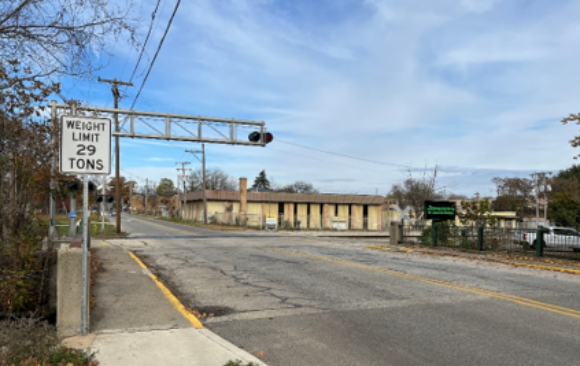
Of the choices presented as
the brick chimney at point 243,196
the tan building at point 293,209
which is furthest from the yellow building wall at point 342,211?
the brick chimney at point 243,196

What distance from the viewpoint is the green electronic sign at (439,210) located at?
2499 cm

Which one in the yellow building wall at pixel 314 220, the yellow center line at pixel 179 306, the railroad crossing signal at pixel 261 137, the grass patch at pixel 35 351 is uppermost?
the railroad crossing signal at pixel 261 137

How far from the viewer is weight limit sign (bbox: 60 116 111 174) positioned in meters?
5.91

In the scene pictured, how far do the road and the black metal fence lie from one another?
4458 millimetres

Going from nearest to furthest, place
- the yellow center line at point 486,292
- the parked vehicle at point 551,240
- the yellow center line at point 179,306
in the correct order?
1. the yellow center line at point 179,306
2. the yellow center line at point 486,292
3. the parked vehicle at point 551,240

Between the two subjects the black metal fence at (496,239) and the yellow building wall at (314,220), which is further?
the yellow building wall at (314,220)

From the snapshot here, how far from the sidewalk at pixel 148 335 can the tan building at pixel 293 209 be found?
44.1m

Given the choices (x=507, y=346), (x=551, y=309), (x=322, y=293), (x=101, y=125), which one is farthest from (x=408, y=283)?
(x=101, y=125)

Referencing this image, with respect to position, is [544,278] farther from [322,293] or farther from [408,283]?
[322,293]

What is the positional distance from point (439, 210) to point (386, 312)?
727 inches

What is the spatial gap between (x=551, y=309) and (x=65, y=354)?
7.88 metres

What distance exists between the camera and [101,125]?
620cm

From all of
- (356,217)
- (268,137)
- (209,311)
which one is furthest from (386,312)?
(356,217)

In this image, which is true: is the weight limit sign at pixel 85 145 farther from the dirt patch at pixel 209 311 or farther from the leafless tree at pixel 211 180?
the leafless tree at pixel 211 180
